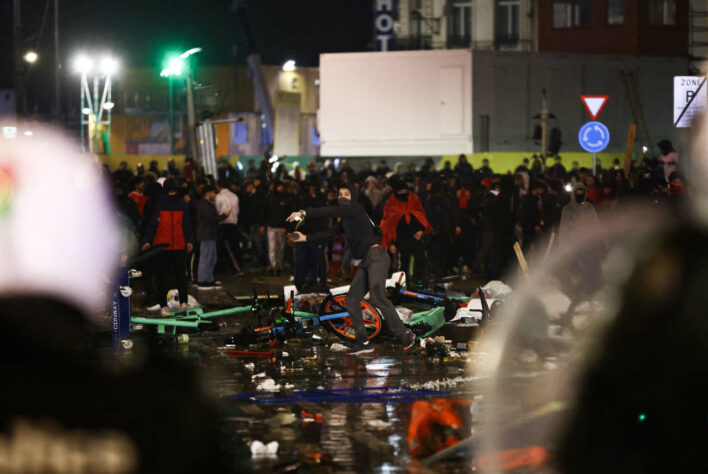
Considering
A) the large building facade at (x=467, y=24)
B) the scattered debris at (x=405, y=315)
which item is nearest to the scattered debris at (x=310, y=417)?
the scattered debris at (x=405, y=315)

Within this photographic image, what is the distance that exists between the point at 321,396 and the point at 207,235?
11.7 meters

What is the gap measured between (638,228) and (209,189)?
16.3m

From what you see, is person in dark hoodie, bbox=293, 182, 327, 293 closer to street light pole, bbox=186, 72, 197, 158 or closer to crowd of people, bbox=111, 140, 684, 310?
crowd of people, bbox=111, 140, 684, 310

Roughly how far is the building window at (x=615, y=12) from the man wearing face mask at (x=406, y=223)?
28558mm

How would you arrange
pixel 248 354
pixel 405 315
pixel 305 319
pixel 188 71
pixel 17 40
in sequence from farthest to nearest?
1. pixel 188 71
2. pixel 17 40
3. pixel 405 315
4. pixel 305 319
5. pixel 248 354

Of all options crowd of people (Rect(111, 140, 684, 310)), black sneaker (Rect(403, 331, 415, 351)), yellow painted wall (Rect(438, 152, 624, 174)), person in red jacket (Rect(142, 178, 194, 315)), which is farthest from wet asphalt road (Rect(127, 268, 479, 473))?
yellow painted wall (Rect(438, 152, 624, 174))

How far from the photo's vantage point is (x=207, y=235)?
22.2m

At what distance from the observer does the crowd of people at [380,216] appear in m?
18.0

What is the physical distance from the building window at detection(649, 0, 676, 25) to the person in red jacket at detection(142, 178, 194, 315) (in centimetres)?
3357

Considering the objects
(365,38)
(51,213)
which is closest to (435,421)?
(51,213)

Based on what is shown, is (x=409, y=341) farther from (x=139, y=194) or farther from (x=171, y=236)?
(x=139, y=194)

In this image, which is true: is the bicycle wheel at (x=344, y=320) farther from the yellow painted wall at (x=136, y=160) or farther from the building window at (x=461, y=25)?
the building window at (x=461, y=25)

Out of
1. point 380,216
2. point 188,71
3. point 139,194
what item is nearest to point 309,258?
point 380,216

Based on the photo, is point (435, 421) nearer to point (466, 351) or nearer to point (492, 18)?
point (466, 351)
